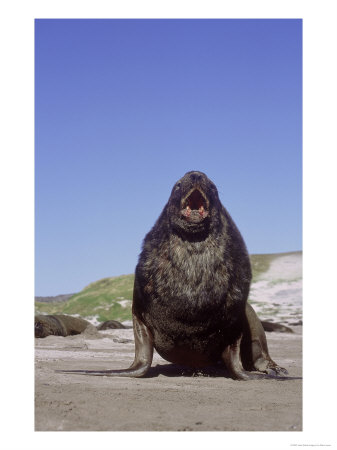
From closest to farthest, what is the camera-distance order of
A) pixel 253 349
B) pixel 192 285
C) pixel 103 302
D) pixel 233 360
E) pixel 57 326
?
pixel 192 285 → pixel 233 360 → pixel 253 349 → pixel 57 326 → pixel 103 302

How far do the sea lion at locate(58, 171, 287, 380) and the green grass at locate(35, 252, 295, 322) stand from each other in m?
11.3

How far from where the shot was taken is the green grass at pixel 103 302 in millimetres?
17797

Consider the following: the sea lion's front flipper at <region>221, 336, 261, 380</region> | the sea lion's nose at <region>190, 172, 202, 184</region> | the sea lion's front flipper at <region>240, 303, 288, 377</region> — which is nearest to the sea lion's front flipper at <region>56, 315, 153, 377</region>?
the sea lion's front flipper at <region>221, 336, 261, 380</region>

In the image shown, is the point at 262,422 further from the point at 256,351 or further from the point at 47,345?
the point at 47,345

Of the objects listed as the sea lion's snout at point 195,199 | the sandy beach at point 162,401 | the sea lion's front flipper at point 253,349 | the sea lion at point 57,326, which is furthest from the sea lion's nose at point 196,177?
the sea lion at point 57,326

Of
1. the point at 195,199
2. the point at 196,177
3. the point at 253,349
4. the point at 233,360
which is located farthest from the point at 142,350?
the point at 196,177

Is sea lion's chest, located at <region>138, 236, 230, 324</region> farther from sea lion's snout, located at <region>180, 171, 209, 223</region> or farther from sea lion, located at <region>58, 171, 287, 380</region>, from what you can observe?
sea lion's snout, located at <region>180, 171, 209, 223</region>

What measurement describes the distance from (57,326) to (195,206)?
726 cm

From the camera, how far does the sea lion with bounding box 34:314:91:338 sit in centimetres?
1182

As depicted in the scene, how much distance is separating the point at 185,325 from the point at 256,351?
146 cm

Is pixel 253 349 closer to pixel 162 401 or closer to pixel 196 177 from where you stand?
pixel 196 177

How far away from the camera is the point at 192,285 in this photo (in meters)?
5.72

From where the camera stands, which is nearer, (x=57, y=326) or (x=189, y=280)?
(x=189, y=280)

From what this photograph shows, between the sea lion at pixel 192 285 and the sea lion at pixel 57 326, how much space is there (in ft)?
19.4
